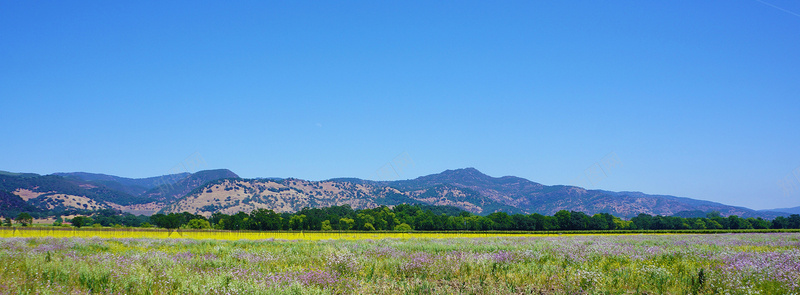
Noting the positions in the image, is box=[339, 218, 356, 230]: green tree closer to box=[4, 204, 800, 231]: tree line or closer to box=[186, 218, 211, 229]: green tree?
box=[4, 204, 800, 231]: tree line

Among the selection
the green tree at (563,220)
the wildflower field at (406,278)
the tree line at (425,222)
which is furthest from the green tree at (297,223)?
the wildflower field at (406,278)

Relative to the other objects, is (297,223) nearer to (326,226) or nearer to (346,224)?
(326,226)

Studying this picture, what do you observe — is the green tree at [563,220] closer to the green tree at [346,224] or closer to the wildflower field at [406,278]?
the green tree at [346,224]

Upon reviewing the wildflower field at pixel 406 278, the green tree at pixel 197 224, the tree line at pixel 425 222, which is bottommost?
the green tree at pixel 197 224

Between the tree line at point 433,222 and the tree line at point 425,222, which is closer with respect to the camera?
the tree line at point 425,222

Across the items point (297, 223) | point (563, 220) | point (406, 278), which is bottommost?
point (297, 223)

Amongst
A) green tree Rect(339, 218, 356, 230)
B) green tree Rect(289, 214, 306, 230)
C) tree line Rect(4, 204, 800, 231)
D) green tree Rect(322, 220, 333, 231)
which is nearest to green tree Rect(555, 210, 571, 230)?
tree line Rect(4, 204, 800, 231)

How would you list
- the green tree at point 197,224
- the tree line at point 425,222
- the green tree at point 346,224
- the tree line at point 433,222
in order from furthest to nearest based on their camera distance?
1. the green tree at point 346,224
2. the green tree at point 197,224
3. the tree line at point 433,222
4. the tree line at point 425,222

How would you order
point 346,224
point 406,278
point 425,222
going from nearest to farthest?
point 406,278 → point 346,224 → point 425,222

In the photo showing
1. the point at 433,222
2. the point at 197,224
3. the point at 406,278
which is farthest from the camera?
the point at 433,222

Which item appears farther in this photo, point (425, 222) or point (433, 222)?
point (433, 222)

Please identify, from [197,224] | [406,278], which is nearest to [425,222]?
[197,224]

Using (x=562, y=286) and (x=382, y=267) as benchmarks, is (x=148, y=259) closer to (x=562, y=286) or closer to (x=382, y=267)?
(x=382, y=267)

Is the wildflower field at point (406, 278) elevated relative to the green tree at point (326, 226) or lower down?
elevated
